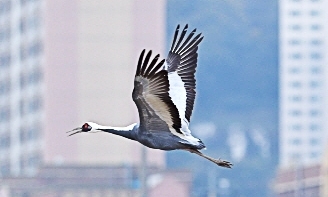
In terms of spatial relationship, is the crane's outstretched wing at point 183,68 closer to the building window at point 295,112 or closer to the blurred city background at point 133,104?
the blurred city background at point 133,104

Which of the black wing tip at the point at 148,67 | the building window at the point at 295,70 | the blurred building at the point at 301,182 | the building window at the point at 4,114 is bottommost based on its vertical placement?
the blurred building at the point at 301,182

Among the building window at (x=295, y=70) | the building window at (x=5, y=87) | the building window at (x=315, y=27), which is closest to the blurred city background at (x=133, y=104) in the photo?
the building window at (x=5, y=87)

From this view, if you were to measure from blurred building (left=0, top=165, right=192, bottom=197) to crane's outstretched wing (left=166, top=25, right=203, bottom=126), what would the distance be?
1821 inches

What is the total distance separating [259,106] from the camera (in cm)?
11269

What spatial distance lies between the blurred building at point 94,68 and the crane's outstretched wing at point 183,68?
2805 inches

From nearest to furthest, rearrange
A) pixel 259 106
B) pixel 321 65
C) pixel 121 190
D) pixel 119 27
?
pixel 121 190 < pixel 119 27 < pixel 259 106 < pixel 321 65

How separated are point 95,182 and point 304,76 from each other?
202 feet

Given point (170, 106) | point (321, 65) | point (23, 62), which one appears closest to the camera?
point (170, 106)

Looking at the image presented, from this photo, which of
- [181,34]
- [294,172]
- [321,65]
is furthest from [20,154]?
[181,34]

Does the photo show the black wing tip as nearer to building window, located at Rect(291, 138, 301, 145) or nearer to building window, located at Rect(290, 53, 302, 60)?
building window, located at Rect(291, 138, 301, 145)

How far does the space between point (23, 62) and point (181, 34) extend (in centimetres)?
7870

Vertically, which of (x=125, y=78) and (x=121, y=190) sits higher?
(x=125, y=78)

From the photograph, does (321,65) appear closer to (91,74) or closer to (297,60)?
(297,60)

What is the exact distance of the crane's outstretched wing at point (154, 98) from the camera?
12078mm
